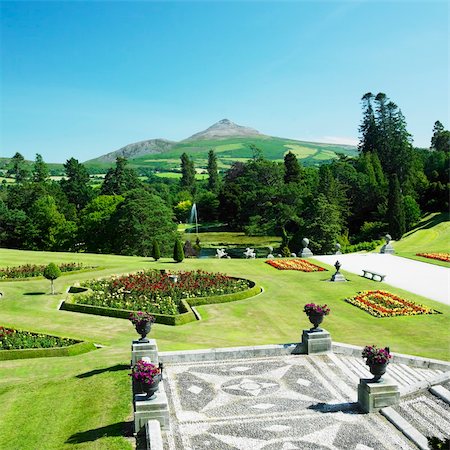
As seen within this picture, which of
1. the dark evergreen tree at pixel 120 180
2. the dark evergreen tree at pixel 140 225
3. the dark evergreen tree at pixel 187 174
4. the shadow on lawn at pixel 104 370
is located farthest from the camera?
the dark evergreen tree at pixel 187 174

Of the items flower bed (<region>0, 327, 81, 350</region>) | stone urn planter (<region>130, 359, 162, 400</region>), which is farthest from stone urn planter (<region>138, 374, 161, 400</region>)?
flower bed (<region>0, 327, 81, 350</region>)

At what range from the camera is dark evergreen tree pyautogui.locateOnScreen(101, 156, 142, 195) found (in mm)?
97188

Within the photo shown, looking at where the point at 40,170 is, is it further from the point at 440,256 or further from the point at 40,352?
the point at 40,352

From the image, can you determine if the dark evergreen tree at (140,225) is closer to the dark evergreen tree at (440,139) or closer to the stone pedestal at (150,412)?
the stone pedestal at (150,412)

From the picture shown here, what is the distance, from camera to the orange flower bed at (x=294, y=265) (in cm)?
4003

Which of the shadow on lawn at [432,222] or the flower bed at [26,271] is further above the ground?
the flower bed at [26,271]

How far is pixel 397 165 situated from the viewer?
96375 mm

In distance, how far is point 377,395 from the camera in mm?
13086

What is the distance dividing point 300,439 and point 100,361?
891cm

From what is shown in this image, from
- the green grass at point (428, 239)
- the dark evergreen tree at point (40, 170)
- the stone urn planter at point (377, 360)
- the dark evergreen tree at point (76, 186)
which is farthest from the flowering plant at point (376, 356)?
the dark evergreen tree at point (40, 170)

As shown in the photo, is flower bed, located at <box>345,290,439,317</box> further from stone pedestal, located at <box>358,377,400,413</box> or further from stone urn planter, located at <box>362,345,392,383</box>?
stone urn planter, located at <box>362,345,392,383</box>

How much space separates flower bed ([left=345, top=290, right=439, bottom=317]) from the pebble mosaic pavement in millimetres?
9181

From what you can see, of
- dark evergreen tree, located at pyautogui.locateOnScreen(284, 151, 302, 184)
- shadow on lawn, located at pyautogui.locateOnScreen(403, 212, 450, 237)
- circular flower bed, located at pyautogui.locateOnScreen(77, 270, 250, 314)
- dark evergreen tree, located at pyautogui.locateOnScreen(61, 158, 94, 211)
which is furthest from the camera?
dark evergreen tree, located at pyautogui.locateOnScreen(61, 158, 94, 211)

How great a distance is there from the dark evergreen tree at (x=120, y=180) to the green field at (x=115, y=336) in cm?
5632
